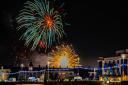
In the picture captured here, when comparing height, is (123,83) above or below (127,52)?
below

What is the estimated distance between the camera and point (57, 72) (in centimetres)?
13288

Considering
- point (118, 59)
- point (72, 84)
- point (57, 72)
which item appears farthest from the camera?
point (118, 59)

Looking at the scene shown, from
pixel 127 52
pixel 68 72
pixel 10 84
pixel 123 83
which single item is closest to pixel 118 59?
pixel 127 52

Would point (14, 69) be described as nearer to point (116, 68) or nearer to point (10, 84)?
point (116, 68)

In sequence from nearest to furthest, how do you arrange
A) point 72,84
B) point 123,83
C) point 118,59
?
point 123,83 → point 72,84 → point 118,59

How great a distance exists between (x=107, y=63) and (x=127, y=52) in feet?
62.7

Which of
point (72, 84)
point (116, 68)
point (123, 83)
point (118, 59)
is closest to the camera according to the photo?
point (123, 83)

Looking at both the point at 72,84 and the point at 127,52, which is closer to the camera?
the point at 72,84

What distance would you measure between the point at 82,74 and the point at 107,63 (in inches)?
906

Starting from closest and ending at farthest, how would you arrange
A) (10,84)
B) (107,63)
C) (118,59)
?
(10,84) → (118,59) → (107,63)

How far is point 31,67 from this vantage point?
151m

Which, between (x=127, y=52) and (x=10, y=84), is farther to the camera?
(x=127, y=52)

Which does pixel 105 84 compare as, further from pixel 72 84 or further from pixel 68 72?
pixel 68 72

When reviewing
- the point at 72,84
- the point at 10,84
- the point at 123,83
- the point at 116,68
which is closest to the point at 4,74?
the point at 116,68
